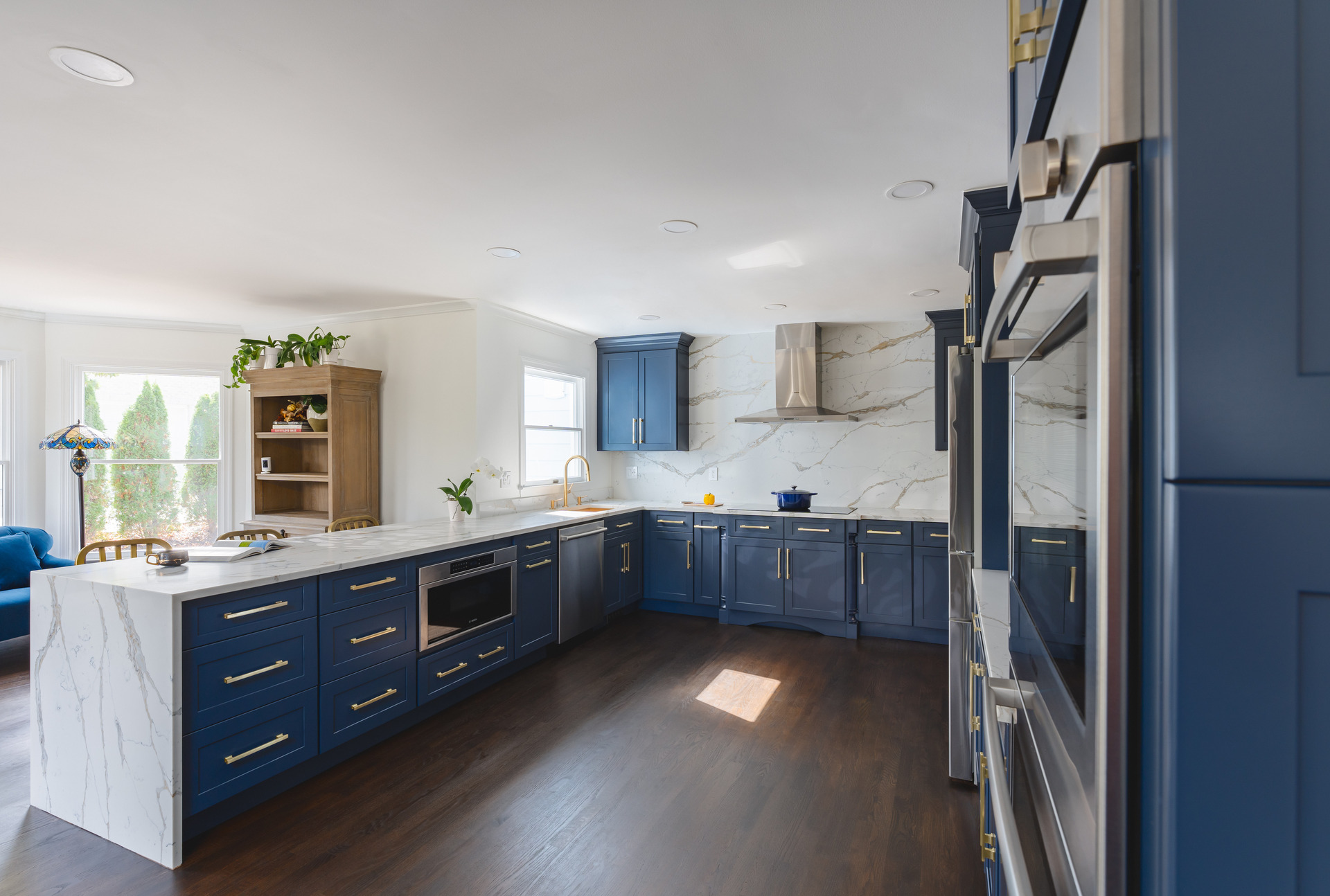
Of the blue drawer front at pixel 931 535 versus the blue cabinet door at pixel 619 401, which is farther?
the blue cabinet door at pixel 619 401

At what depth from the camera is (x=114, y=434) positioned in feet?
17.3

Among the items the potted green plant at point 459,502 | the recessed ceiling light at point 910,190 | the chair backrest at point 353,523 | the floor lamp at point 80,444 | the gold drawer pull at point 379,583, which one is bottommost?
the gold drawer pull at point 379,583

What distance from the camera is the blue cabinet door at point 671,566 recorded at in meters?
5.33

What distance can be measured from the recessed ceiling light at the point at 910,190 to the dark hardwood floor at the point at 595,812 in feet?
7.92

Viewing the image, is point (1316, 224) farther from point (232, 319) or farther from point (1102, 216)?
point (232, 319)

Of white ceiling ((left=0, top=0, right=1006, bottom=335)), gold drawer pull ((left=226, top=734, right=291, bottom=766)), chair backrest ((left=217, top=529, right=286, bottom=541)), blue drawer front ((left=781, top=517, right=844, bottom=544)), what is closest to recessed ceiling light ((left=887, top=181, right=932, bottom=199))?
white ceiling ((left=0, top=0, right=1006, bottom=335))

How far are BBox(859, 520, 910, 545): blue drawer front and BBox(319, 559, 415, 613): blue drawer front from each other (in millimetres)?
3123

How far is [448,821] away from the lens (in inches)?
94.8

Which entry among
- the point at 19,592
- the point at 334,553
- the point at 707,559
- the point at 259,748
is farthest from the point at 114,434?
the point at 707,559

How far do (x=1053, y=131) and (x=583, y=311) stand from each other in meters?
4.39

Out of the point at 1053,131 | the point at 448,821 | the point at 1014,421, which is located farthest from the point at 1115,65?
the point at 448,821

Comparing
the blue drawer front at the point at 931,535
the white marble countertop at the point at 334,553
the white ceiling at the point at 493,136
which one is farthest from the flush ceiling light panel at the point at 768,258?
the blue drawer front at the point at 931,535

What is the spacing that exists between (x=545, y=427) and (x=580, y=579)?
1463 mm

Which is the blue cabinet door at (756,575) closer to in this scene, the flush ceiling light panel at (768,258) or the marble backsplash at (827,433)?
the marble backsplash at (827,433)
